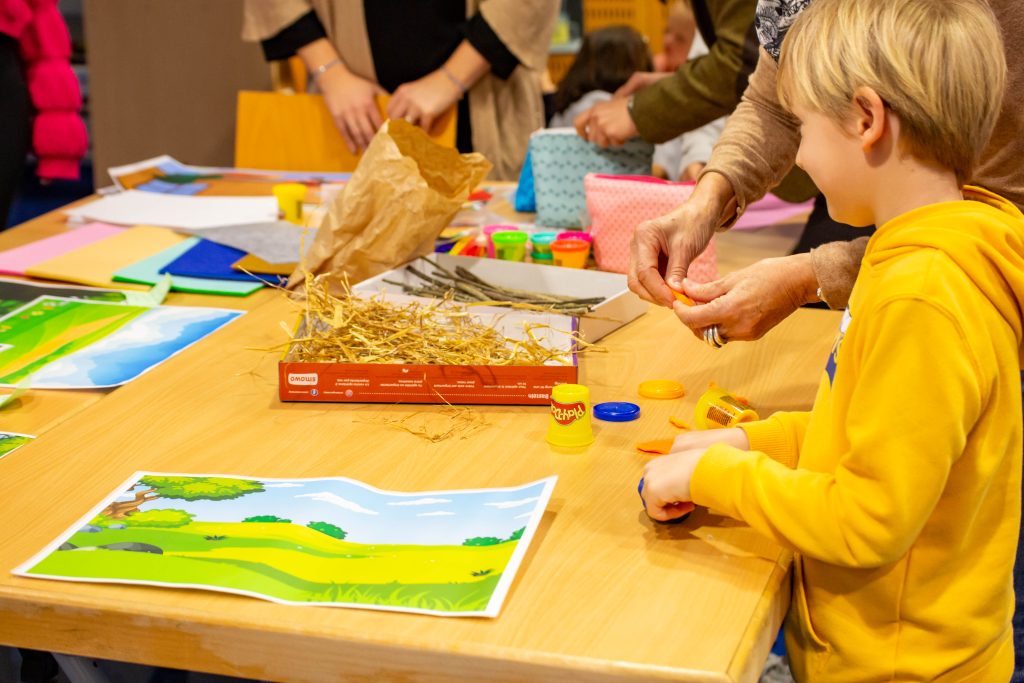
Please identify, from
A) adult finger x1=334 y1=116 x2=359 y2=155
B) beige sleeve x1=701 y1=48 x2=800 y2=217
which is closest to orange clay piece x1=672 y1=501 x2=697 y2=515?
beige sleeve x1=701 y1=48 x2=800 y2=217

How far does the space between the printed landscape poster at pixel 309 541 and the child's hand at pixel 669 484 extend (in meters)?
0.10

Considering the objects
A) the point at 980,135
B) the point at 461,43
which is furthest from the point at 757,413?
the point at 461,43

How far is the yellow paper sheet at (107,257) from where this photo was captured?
1796mm

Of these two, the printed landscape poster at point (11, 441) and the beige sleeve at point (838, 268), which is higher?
the beige sleeve at point (838, 268)

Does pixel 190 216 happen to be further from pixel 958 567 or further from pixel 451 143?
pixel 958 567

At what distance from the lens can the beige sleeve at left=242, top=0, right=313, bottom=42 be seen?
8.27 feet

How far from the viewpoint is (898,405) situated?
2.73ft

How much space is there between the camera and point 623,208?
1.80m

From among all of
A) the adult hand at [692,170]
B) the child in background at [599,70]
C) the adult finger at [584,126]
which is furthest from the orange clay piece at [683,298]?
the child in background at [599,70]

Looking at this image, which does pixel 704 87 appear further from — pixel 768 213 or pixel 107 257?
pixel 107 257

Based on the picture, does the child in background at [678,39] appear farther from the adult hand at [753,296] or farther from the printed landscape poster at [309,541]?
the printed landscape poster at [309,541]

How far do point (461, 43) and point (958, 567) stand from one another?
189 cm

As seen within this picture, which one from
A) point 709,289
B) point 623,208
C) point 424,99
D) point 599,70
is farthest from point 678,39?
point 709,289

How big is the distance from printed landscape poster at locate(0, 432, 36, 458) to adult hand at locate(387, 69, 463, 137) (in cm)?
140
